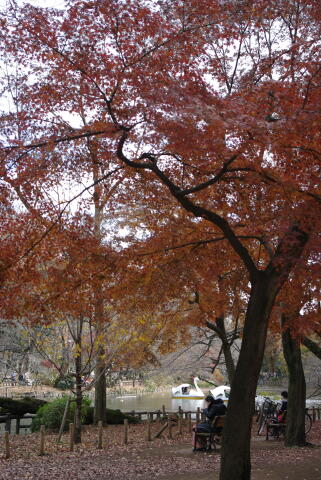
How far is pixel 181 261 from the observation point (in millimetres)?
10820

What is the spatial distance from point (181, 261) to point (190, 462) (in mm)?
4779

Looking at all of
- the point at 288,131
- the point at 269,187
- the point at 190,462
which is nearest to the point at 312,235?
the point at 269,187

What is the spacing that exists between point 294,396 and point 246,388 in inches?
253

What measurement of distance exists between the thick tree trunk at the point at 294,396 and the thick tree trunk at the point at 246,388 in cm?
Answer: 576

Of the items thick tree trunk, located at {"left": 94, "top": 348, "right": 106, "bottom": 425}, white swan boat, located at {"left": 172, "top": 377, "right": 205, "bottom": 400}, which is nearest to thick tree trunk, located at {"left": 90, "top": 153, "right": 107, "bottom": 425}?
thick tree trunk, located at {"left": 94, "top": 348, "right": 106, "bottom": 425}

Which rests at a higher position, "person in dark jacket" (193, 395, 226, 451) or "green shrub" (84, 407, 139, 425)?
"person in dark jacket" (193, 395, 226, 451)

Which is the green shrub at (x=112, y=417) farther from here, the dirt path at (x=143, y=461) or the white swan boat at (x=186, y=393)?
the white swan boat at (x=186, y=393)

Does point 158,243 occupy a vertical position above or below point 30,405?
above

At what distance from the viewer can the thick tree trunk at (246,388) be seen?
7.68 meters

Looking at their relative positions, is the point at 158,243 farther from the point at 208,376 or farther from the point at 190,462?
the point at 208,376

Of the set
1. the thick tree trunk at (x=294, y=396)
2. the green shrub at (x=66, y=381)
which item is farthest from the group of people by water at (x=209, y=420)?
the green shrub at (x=66, y=381)

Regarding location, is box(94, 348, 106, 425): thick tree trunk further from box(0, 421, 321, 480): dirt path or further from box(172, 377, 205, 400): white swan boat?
box(172, 377, 205, 400): white swan boat

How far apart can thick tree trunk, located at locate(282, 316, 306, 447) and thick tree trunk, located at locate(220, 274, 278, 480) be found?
576 centimetres

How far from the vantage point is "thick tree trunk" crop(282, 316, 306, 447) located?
13.4 m
